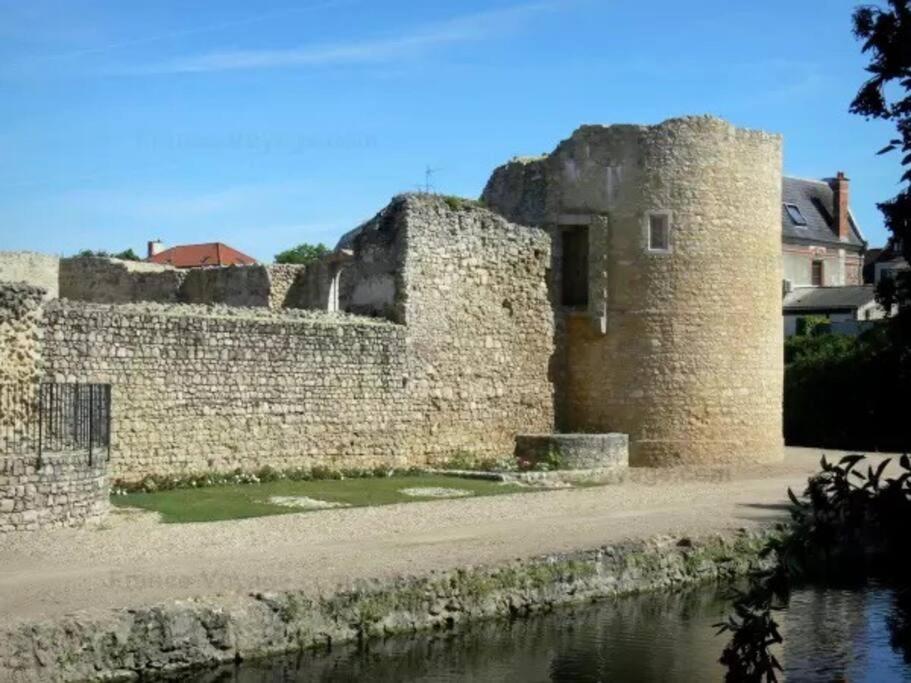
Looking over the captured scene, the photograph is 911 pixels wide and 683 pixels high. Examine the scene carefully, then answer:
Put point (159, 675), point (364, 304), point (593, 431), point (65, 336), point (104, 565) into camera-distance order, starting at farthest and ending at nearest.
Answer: point (593, 431), point (364, 304), point (65, 336), point (104, 565), point (159, 675)

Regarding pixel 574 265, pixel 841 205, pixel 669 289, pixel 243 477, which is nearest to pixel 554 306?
pixel 574 265

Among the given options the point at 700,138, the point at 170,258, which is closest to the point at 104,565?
the point at 700,138

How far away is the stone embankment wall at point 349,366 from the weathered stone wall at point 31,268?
7464mm

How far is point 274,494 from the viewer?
1697cm

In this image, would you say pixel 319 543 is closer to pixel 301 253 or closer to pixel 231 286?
pixel 231 286

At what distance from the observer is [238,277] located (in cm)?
2367

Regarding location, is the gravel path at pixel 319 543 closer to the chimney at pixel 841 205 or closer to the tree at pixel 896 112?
the tree at pixel 896 112

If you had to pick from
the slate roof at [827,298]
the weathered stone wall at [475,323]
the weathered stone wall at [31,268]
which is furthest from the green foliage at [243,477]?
the slate roof at [827,298]

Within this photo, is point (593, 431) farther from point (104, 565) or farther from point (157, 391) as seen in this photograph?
point (104, 565)

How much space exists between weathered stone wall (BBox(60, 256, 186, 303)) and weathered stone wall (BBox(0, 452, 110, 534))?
11.2m

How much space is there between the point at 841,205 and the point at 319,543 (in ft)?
135

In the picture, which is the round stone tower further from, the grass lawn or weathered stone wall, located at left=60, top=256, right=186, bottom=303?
weathered stone wall, located at left=60, top=256, right=186, bottom=303

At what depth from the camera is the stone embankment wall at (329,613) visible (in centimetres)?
895

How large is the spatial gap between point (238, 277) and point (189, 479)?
6.66 m
